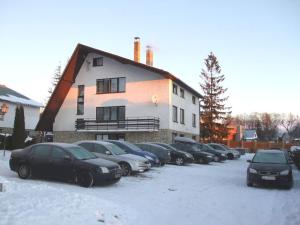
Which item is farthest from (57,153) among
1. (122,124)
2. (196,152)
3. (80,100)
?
(80,100)

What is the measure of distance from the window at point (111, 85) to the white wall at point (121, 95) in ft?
1.13

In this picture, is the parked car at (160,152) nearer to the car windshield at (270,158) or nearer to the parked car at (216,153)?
the car windshield at (270,158)

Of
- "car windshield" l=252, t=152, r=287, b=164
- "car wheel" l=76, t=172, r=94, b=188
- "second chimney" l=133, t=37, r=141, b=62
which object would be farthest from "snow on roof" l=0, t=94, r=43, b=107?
"car windshield" l=252, t=152, r=287, b=164

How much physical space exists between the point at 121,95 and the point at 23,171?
2065 centimetres

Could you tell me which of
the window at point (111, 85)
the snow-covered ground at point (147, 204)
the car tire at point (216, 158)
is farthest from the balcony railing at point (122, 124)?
the snow-covered ground at point (147, 204)

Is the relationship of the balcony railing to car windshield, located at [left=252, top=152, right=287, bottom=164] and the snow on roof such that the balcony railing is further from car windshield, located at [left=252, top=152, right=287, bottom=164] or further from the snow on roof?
car windshield, located at [left=252, top=152, right=287, bottom=164]

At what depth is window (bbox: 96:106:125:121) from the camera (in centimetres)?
3344

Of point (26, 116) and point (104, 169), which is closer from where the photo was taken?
point (104, 169)

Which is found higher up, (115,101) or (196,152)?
(115,101)

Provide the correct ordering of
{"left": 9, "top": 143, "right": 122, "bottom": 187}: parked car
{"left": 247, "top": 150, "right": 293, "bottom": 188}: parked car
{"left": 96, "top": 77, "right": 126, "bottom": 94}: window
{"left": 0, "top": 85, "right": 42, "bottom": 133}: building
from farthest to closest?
1. {"left": 0, "top": 85, "right": 42, "bottom": 133}: building
2. {"left": 96, "top": 77, "right": 126, "bottom": 94}: window
3. {"left": 247, "top": 150, "right": 293, "bottom": 188}: parked car
4. {"left": 9, "top": 143, "right": 122, "bottom": 187}: parked car

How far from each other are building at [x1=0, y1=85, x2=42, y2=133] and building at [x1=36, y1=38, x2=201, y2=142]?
32.9ft

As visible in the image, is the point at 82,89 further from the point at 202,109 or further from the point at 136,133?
the point at 202,109

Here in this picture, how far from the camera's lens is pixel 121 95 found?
33531mm

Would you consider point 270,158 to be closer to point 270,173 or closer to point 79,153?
point 270,173
